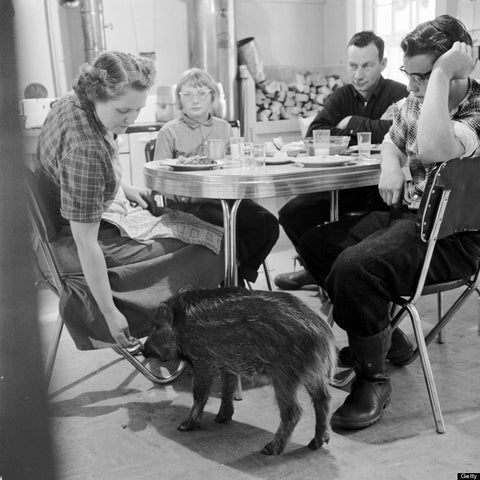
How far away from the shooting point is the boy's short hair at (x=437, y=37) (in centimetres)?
202

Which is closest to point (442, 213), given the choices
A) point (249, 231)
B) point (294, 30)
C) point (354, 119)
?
point (249, 231)

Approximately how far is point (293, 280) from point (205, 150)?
1.01 meters

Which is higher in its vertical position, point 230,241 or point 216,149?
point 216,149

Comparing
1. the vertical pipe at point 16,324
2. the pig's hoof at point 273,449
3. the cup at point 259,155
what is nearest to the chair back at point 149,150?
the cup at point 259,155

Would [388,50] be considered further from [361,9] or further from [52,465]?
[52,465]

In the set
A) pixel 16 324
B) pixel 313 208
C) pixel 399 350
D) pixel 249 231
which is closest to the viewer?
pixel 16 324

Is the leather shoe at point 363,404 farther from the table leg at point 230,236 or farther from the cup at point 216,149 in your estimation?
the cup at point 216,149

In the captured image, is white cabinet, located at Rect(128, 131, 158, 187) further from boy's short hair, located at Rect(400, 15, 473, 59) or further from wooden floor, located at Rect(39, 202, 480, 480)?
boy's short hair, located at Rect(400, 15, 473, 59)

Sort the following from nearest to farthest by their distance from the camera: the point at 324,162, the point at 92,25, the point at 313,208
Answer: the point at 324,162, the point at 313,208, the point at 92,25

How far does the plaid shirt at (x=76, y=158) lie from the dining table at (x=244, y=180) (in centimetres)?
34

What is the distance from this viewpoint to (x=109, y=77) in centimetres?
192

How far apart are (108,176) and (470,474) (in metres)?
1.36

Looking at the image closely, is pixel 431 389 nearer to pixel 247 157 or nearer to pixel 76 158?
pixel 247 157

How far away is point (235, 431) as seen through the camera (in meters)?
2.08
